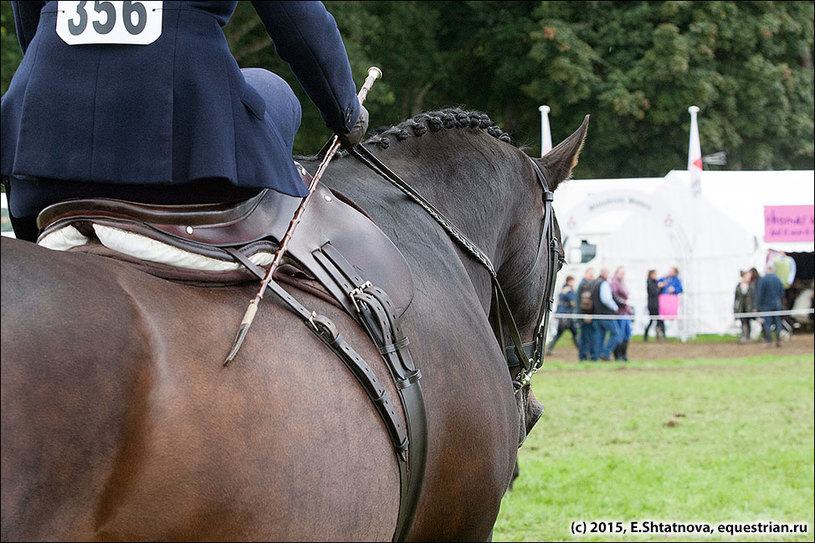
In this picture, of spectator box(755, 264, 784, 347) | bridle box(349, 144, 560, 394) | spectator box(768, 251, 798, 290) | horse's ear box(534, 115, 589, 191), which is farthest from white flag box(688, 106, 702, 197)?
bridle box(349, 144, 560, 394)

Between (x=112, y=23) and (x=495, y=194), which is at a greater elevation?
(x=112, y=23)

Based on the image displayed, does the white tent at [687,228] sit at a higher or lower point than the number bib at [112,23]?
lower

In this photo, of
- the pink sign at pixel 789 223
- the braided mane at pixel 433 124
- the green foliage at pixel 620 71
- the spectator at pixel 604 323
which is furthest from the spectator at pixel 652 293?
the braided mane at pixel 433 124

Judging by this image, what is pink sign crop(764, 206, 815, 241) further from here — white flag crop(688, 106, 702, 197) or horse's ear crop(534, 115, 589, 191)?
horse's ear crop(534, 115, 589, 191)

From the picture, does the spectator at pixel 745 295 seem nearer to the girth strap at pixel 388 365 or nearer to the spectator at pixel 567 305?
the spectator at pixel 567 305

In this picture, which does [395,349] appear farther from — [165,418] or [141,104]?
[141,104]

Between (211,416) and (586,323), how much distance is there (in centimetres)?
1704

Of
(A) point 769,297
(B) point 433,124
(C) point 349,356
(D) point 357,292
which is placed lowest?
(A) point 769,297

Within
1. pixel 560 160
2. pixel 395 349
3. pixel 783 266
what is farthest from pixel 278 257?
pixel 783 266

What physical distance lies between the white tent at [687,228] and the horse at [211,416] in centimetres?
1627

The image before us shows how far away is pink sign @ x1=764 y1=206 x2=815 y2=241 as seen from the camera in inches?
723

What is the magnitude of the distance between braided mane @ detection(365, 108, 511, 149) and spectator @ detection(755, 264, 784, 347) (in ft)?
55.7

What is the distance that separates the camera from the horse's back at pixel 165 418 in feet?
4.94

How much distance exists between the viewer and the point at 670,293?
19156mm
